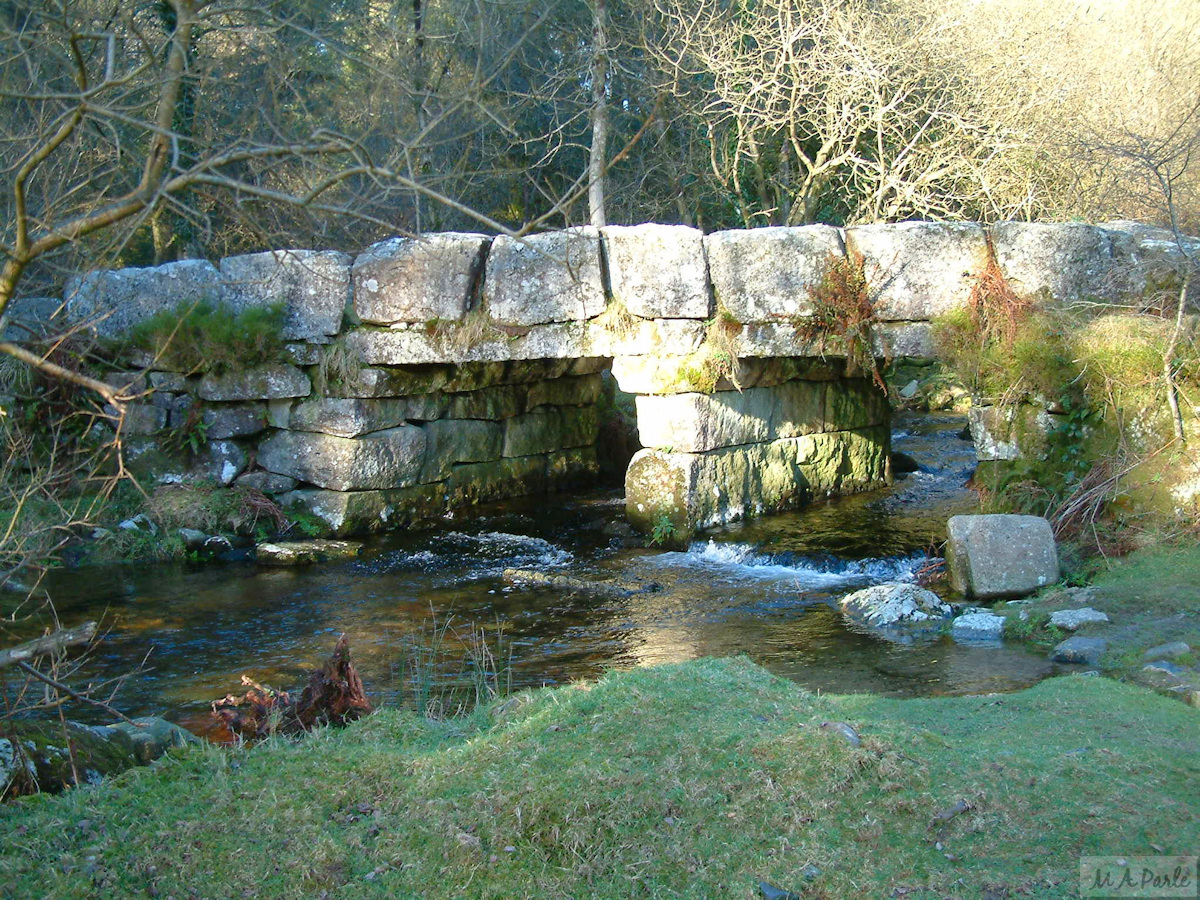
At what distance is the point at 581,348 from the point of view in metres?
10.1

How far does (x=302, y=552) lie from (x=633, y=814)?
7.29 meters

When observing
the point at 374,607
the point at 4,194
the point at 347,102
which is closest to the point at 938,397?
the point at 347,102

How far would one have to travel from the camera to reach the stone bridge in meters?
9.39

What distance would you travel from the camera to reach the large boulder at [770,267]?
9.53 meters

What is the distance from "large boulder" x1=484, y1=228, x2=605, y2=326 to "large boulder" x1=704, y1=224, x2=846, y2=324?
1200 millimetres

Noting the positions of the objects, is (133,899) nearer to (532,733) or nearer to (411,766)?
(411,766)

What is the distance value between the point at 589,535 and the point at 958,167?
7430 millimetres

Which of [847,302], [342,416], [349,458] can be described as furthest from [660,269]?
[349,458]

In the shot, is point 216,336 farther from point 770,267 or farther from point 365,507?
point 770,267

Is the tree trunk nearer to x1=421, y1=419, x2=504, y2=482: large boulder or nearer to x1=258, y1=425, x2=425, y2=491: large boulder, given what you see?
x1=421, y1=419, x2=504, y2=482: large boulder

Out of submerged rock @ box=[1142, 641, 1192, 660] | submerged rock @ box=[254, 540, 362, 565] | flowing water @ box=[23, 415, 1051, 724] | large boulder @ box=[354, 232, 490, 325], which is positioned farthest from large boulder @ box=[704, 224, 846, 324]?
submerged rock @ box=[1142, 641, 1192, 660]

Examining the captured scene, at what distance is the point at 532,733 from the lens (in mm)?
4055

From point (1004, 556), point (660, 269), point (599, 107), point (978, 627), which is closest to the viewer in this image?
point (978, 627)

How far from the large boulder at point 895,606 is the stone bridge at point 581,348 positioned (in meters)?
2.49
